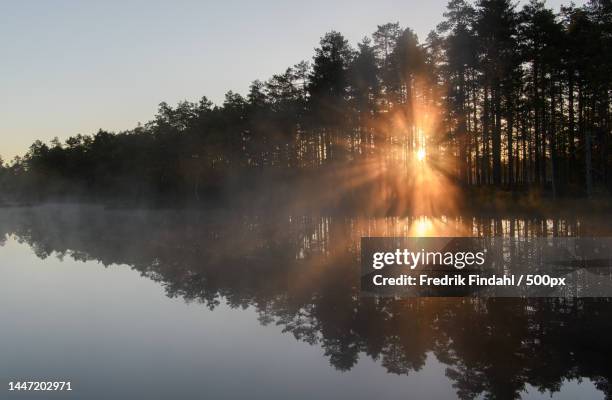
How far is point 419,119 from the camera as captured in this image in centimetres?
5181

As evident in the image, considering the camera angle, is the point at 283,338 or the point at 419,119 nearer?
the point at 283,338

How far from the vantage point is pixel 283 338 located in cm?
968

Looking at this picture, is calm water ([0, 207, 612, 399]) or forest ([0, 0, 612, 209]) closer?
calm water ([0, 207, 612, 399])

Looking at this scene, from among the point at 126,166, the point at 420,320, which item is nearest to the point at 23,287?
the point at 420,320

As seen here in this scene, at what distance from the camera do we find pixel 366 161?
57094 mm

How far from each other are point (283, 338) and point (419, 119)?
4596 centimetres

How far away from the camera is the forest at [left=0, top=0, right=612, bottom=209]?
39.8 m

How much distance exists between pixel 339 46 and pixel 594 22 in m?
27.0

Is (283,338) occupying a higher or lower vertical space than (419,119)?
lower

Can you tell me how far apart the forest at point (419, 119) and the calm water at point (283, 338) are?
26075 millimetres

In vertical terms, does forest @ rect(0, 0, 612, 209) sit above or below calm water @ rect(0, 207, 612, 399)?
above

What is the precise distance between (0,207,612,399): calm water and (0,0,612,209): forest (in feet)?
85.5

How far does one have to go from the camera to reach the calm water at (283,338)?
23.6 feet

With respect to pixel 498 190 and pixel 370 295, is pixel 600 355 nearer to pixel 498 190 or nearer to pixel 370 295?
pixel 370 295
